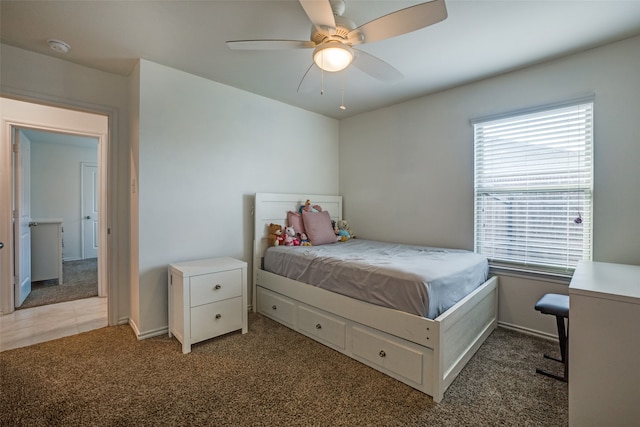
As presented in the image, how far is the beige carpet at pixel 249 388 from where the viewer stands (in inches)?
60.3

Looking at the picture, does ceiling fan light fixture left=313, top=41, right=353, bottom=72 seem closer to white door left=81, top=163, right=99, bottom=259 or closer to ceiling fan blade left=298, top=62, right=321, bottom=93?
ceiling fan blade left=298, top=62, right=321, bottom=93

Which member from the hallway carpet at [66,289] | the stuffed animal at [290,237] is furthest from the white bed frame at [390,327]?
the hallway carpet at [66,289]

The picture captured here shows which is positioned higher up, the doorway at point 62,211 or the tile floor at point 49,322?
the doorway at point 62,211

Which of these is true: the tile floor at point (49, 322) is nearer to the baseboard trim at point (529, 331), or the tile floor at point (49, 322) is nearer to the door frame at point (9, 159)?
the door frame at point (9, 159)

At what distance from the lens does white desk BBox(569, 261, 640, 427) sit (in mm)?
1211

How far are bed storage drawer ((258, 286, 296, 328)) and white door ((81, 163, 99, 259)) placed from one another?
17.1ft

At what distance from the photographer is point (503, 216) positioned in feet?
8.88

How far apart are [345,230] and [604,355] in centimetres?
266

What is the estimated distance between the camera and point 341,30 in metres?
1.64

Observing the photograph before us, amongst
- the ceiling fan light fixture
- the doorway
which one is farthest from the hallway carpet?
the ceiling fan light fixture

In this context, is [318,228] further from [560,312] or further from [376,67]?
[560,312]

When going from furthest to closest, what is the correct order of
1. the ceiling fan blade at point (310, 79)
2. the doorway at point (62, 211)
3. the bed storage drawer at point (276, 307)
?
1. the doorway at point (62, 211)
2. the bed storage drawer at point (276, 307)
3. the ceiling fan blade at point (310, 79)

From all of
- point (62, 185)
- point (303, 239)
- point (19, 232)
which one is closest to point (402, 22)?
point (303, 239)

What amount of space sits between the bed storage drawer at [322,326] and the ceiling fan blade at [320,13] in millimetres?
1974
